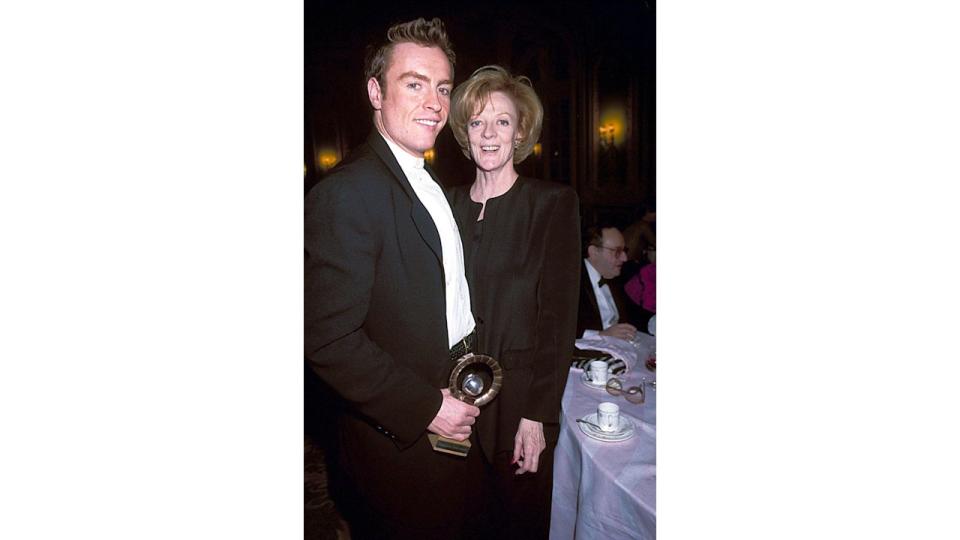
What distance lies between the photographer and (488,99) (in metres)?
1.05

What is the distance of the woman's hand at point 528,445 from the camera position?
1102 mm

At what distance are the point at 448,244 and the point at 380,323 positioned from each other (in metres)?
0.23

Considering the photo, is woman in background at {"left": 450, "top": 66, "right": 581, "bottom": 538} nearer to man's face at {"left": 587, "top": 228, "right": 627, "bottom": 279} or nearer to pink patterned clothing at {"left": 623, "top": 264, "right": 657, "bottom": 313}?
man's face at {"left": 587, "top": 228, "right": 627, "bottom": 279}

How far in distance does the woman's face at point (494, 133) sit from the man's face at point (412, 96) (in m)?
0.08

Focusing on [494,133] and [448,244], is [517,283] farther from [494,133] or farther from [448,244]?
[494,133]

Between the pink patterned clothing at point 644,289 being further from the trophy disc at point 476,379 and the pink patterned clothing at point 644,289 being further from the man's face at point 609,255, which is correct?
the trophy disc at point 476,379

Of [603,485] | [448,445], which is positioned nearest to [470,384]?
[448,445]

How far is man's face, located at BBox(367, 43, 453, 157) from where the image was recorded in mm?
982

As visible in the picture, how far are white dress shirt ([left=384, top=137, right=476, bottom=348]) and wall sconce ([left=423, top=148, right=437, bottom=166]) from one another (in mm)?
15
